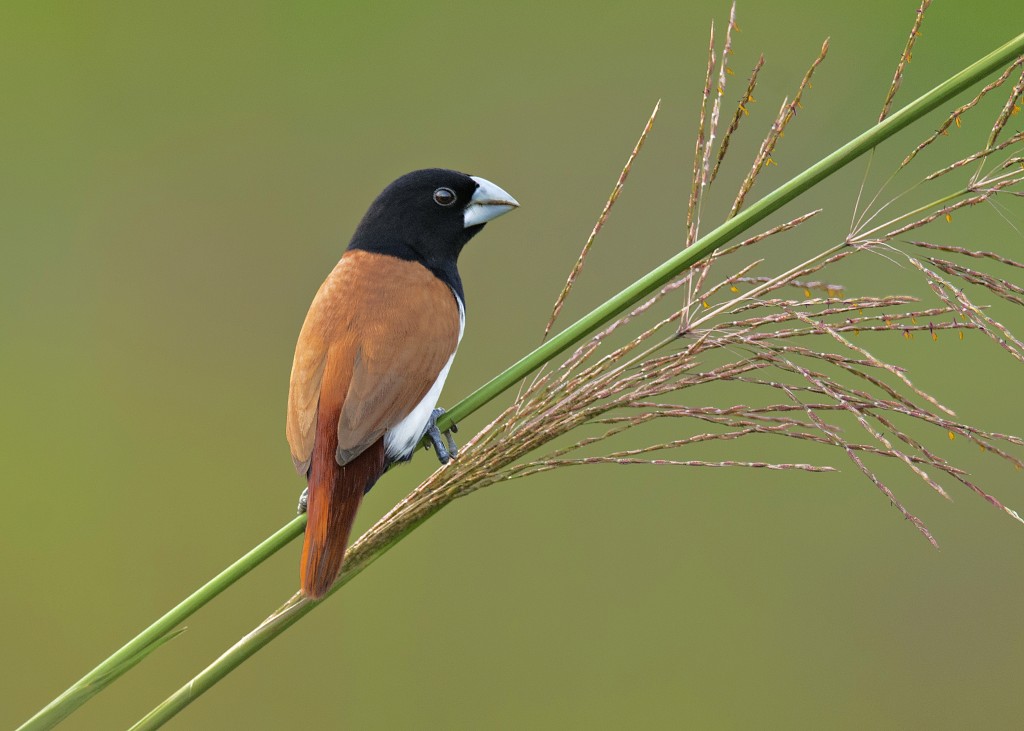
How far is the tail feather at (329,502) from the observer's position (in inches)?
61.8

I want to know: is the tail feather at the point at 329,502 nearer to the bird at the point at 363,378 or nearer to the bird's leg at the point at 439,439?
the bird at the point at 363,378

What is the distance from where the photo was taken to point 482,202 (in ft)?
8.15

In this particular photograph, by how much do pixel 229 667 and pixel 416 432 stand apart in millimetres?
696

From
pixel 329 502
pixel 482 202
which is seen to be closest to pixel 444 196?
pixel 482 202

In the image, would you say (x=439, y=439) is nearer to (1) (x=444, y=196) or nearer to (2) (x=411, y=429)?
(2) (x=411, y=429)

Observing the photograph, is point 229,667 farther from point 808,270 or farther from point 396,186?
point 396,186

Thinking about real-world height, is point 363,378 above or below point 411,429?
above

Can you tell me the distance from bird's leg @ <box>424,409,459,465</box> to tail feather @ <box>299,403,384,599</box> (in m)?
0.13

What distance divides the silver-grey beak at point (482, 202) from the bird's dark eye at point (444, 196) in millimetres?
42

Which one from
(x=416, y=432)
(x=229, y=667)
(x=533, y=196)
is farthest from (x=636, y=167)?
(x=229, y=667)

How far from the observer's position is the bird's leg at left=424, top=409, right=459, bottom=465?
2012mm

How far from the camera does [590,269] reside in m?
3.84

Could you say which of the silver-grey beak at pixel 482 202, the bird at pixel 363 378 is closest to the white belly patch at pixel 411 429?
the bird at pixel 363 378

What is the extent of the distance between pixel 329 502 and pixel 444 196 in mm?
950
